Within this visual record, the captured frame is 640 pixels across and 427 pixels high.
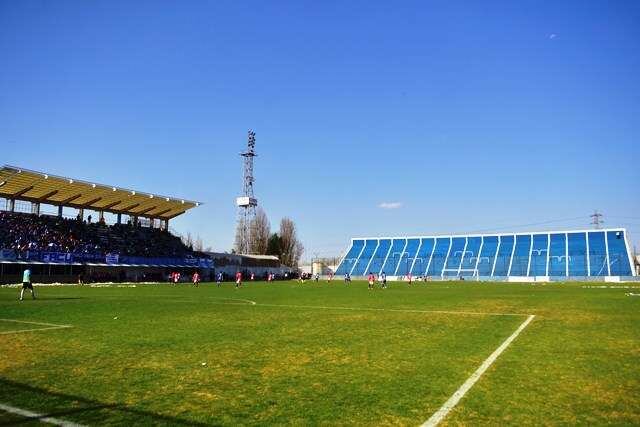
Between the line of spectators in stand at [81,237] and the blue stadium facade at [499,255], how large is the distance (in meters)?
34.9

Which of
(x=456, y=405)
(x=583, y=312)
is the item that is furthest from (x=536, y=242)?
(x=456, y=405)

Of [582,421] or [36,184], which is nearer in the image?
[582,421]

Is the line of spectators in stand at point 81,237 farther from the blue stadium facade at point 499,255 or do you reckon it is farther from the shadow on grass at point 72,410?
the shadow on grass at point 72,410

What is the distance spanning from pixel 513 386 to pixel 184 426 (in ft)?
16.8

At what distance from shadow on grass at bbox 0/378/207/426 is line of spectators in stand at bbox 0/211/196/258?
50106 mm

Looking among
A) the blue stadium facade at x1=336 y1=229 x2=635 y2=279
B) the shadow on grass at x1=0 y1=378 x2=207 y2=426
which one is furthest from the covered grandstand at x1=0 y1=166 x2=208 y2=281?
the shadow on grass at x1=0 y1=378 x2=207 y2=426

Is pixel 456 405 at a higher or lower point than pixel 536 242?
lower

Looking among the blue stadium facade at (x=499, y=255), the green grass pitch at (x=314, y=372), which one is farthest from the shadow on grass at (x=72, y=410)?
the blue stadium facade at (x=499, y=255)

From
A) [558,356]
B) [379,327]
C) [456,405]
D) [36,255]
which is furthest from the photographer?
[36,255]

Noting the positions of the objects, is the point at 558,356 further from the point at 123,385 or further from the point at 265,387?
the point at 123,385

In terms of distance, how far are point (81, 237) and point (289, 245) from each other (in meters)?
61.3

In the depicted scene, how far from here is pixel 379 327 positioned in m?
15.5

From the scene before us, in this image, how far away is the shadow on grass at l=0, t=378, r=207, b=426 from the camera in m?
6.11

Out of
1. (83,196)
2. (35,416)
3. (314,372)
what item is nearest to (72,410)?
(35,416)
